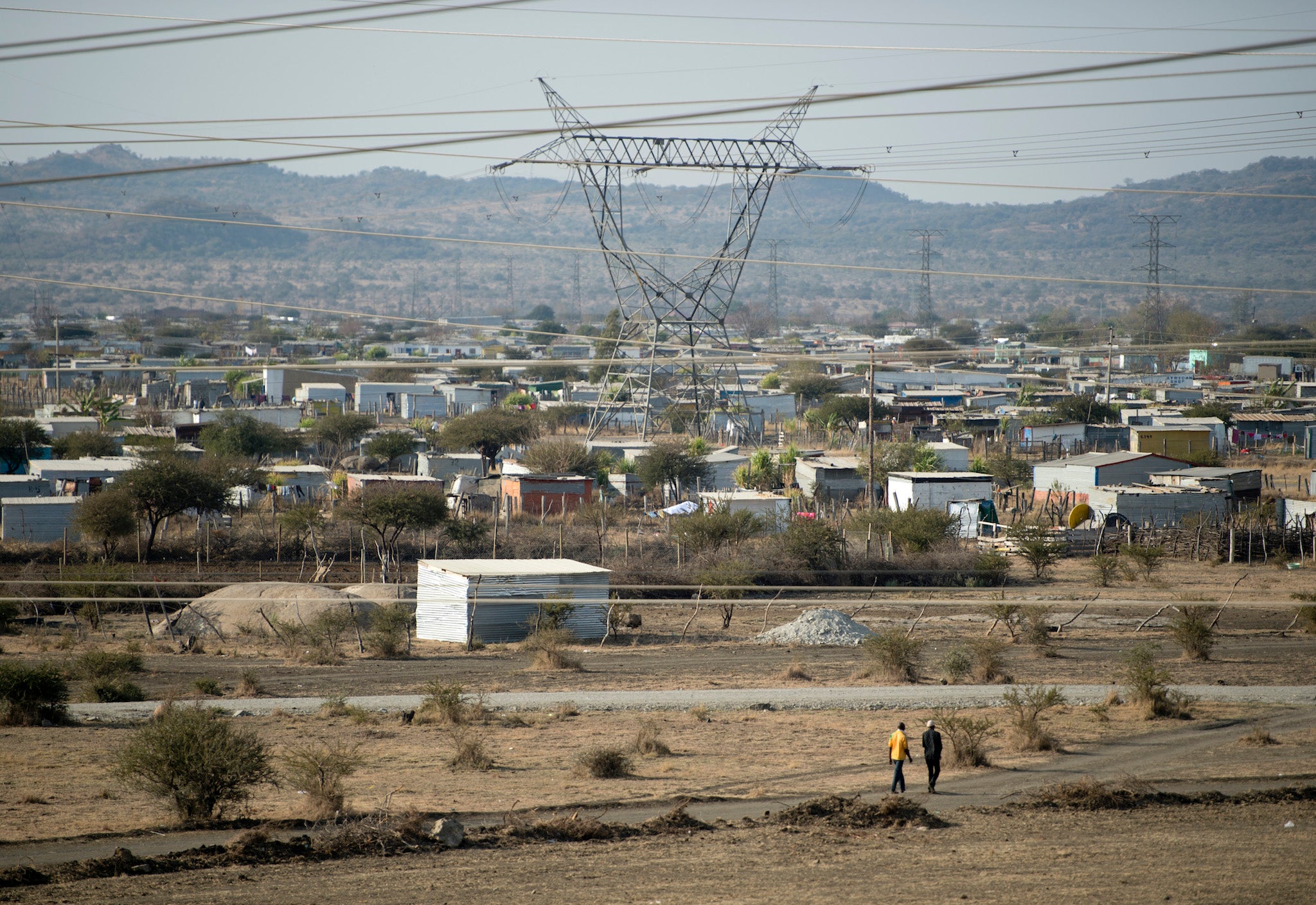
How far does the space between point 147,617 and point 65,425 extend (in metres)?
32.0

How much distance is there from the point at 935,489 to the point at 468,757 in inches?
1054

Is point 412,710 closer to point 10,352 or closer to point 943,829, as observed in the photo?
point 943,829

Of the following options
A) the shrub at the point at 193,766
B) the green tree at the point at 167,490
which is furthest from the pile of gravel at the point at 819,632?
the green tree at the point at 167,490

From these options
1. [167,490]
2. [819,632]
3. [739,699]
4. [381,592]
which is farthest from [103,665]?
[819,632]

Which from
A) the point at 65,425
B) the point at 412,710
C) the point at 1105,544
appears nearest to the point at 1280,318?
the point at 1105,544

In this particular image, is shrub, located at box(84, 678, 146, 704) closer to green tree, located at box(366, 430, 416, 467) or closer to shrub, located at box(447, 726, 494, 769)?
shrub, located at box(447, 726, 494, 769)

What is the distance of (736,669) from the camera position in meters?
22.9

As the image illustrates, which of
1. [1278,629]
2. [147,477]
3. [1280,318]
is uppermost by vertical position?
[1280,318]

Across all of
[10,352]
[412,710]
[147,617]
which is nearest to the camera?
[412,710]

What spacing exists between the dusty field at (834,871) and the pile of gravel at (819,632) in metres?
13.2

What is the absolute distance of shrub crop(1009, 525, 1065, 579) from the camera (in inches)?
1246

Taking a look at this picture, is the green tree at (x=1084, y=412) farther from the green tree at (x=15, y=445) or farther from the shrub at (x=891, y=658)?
the green tree at (x=15, y=445)

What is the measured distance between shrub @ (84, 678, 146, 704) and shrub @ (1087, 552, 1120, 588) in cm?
2510

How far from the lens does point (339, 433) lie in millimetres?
53688
